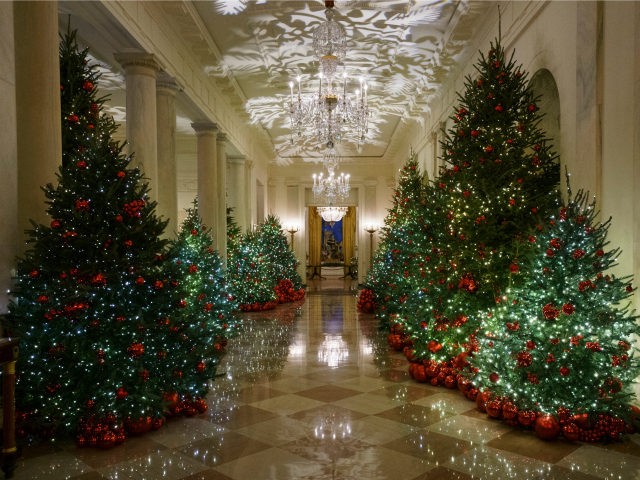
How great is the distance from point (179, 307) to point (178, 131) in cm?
1140

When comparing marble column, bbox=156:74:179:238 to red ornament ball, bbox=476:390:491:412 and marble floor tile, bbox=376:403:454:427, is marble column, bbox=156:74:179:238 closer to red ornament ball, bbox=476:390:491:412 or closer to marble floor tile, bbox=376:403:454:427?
marble floor tile, bbox=376:403:454:427

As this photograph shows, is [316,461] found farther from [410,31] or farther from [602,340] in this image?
[410,31]

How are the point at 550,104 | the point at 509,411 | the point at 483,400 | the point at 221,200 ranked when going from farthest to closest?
the point at 221,200 → the point at 550,104 → the point at 483,400 → the point at 509,411

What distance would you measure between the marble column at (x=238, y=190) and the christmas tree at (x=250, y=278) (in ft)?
8.32

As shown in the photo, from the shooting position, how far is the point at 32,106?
4.47 meters

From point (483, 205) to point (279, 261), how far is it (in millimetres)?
9797

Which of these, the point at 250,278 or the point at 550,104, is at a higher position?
the point at 550,104

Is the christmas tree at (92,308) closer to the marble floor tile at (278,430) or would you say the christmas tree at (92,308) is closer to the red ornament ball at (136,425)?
the red ornament ball at (136,425)

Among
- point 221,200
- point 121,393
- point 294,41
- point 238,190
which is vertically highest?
point 294,41

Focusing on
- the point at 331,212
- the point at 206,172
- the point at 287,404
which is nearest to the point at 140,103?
the point at 206,172

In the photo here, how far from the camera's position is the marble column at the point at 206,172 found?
441 inches

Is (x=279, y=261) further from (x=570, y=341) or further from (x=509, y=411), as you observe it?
(x=570, y=341)

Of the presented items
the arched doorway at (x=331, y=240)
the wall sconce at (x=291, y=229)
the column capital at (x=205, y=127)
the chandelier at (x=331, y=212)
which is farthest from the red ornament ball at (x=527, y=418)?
the arched doorway at (x=331, y=240)

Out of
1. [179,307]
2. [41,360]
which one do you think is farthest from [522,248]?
[41,360]
